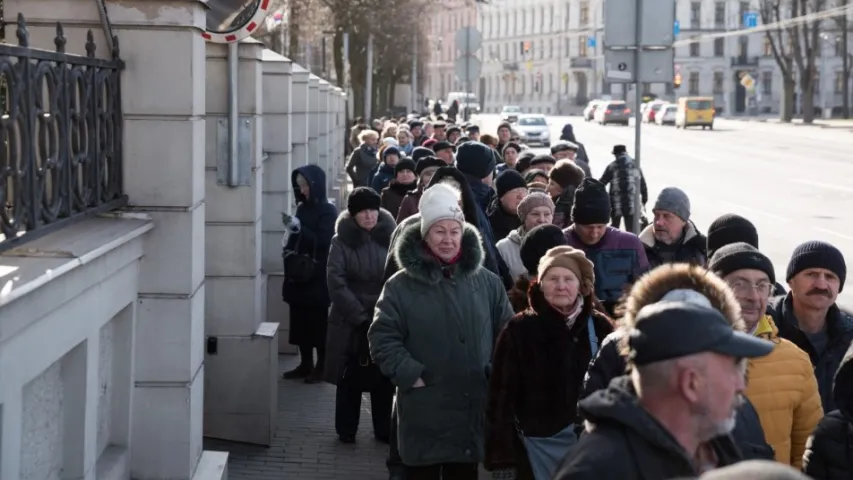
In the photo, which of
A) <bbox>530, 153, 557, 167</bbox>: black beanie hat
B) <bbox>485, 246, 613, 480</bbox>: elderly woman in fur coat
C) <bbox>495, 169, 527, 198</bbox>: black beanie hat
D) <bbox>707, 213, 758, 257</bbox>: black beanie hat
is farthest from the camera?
<bbox>530, 153, 557, 167</bbox>: black beanie hat

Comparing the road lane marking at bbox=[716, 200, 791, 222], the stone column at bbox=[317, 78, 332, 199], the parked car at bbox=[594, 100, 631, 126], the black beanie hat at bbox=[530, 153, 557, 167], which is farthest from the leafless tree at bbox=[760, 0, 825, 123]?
the black beanie hat at bbox=[530, 153, 557, 167]

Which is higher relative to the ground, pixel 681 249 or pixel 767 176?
pixel 767 176

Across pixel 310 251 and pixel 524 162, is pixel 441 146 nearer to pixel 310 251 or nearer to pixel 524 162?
pixel 524 162

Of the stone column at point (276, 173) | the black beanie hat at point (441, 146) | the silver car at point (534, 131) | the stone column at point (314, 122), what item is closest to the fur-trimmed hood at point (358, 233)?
the stone column at point (276, 173)

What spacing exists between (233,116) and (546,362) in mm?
3717

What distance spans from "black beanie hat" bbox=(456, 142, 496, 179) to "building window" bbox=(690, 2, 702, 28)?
124m

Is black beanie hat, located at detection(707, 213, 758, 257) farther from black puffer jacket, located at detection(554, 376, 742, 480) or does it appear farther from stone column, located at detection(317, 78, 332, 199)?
stone column, located at detection(317, 78, 332, 199)

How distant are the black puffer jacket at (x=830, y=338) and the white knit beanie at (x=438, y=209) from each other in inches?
59.2

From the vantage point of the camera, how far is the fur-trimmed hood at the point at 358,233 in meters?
9.38

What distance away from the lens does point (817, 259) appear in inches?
240

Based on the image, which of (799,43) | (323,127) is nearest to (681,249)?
(323,127)

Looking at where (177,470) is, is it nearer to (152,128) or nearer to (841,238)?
(152,128)

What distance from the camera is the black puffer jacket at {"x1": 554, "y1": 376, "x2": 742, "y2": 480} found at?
121 inches

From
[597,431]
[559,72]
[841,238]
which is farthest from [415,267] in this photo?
[559,72]
